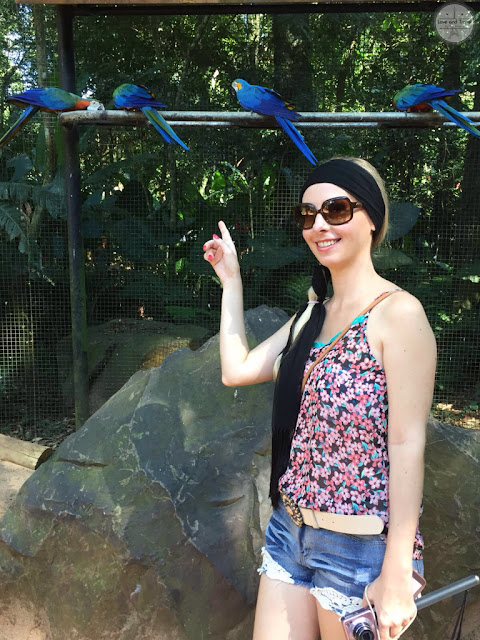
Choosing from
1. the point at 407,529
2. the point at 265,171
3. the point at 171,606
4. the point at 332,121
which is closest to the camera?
→ the point at 407,529

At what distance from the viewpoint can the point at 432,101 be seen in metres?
3.08

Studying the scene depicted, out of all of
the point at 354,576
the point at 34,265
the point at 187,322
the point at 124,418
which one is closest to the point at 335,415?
the point at 354,576

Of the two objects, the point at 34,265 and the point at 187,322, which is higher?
the point at 34,265

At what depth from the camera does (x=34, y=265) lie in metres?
4.20

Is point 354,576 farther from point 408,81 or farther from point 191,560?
point 408,81

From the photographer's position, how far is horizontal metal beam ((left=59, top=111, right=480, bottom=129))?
3.17 meters

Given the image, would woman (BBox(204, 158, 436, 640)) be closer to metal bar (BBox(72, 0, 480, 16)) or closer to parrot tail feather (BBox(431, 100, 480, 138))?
parrot tail feather (BBox(431, 100, 480, 138))

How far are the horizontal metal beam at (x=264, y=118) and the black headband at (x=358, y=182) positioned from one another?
6.48 ft

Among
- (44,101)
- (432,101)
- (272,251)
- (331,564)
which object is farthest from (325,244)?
(272,251)

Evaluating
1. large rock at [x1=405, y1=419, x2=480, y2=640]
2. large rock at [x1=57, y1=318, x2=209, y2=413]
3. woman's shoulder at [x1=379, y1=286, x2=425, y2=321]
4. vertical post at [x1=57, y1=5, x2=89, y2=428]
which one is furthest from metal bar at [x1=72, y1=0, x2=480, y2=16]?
woman's shoulder at [x1=379, y1=286, x2=425, y2=321]

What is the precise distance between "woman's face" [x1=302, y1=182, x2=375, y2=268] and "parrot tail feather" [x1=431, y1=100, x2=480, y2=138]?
204cm

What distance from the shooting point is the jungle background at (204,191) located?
3988 millimetres

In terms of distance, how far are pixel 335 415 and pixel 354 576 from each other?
1.01 feet

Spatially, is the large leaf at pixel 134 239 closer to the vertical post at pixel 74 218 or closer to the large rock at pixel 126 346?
the large rock at pixel 126 346
